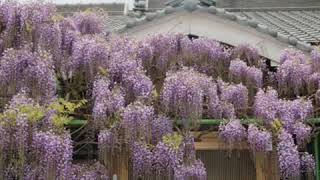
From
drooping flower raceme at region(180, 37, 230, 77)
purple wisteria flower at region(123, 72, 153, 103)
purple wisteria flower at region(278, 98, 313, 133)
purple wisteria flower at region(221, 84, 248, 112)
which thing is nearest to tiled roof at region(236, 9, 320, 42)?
drooping flower raceme at region(180, 37, 230, 77)

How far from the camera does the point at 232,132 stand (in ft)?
24.2

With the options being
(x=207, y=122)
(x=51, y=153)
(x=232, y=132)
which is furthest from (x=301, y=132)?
(x=51, y=153)

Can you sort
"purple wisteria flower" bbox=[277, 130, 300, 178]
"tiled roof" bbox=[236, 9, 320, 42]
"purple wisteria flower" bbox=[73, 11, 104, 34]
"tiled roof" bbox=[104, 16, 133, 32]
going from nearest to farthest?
"purple wisteria flower" bbox=[277, 130, 300, 178] < "purple wisteria flower" bbox=[73, 11, 104, 34] < "tiled roof" bbox=[104, 16, 133, 32] < "tiled roof" bbox=[236, 9, 320, 42]

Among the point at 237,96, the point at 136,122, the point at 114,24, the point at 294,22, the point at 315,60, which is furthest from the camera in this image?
the point at 294,22

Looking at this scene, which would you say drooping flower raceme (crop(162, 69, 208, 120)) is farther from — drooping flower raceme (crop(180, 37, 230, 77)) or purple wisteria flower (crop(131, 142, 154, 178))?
drooping flower raceme (crop(180, 37, 230, 77))

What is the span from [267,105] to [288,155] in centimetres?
65

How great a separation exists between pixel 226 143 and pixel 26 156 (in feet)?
7.70

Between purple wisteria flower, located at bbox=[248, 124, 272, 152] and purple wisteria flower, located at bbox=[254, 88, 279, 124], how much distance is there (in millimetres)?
190

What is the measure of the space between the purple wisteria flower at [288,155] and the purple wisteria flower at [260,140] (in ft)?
0.47

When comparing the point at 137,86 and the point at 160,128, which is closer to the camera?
the point at 160,128

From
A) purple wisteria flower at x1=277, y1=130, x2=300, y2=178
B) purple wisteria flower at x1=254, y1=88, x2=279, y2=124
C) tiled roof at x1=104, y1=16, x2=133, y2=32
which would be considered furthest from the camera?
tiled roof at x1=104, y1=16, x2=133, y2=32

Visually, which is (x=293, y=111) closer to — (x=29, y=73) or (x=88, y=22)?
(x=88, y=22)

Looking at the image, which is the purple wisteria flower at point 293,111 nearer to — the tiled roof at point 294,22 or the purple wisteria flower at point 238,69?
the purple wisteria flower at point 238,69

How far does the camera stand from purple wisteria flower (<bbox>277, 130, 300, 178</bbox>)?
738cm
